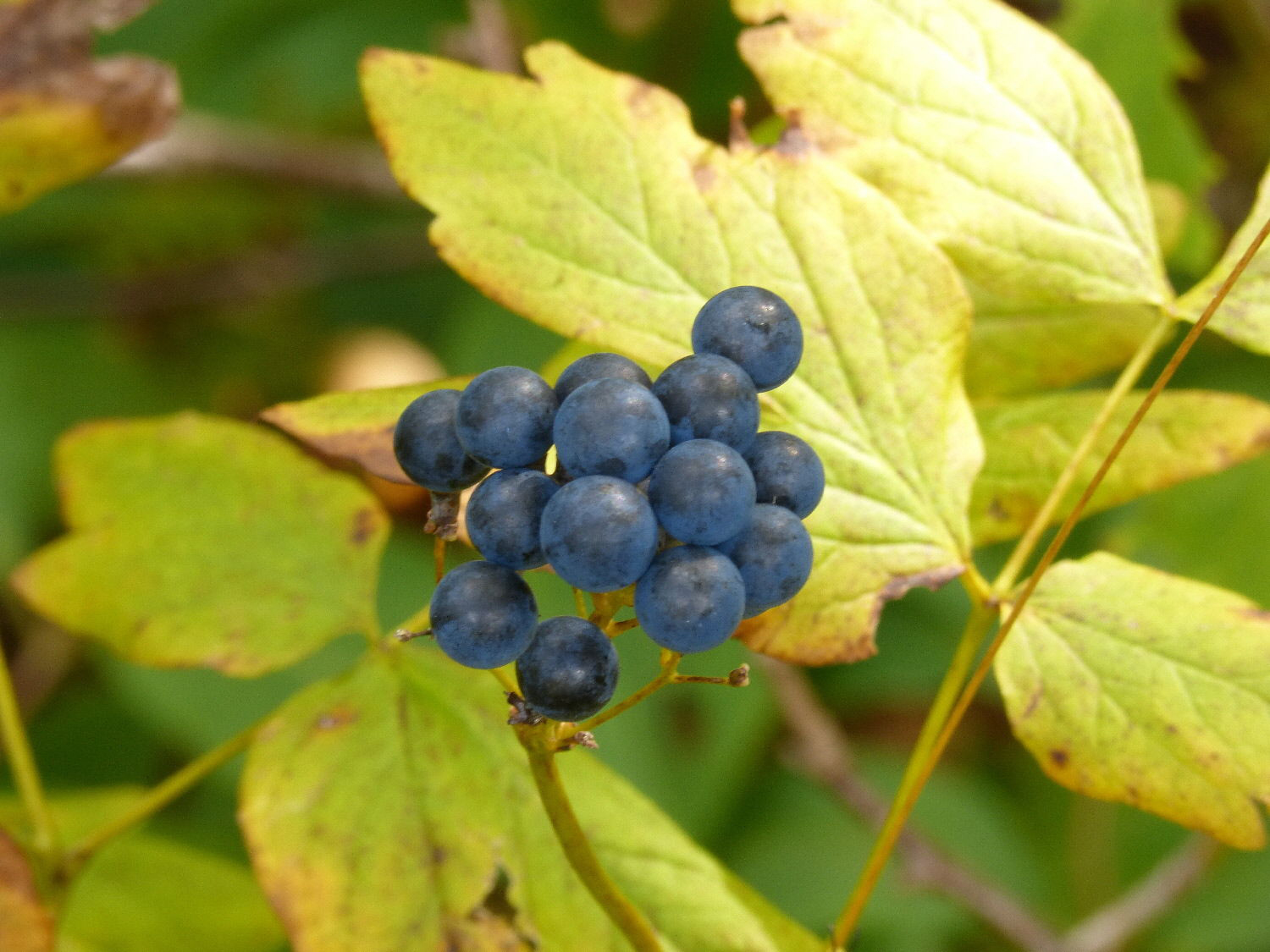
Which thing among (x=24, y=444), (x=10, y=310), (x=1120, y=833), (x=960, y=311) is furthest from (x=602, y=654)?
(x=10, y=310)

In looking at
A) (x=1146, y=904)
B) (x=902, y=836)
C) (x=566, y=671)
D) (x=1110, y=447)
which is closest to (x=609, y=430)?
(x=566, y=671)

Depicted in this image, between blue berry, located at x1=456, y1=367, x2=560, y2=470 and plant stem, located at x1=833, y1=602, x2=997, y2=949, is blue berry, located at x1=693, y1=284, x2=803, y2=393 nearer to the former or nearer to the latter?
blue berry, located at x1=456, y1=367, x2=560, y2=470

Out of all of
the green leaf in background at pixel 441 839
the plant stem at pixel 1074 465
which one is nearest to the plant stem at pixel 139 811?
the green leaf in background at pixel 441 839

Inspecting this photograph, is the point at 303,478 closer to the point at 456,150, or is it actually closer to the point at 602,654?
the point at 456,150

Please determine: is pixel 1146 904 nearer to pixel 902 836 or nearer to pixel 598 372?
pixel 902 836

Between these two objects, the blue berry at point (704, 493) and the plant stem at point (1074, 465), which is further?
the plant stem at point (1074, 465)

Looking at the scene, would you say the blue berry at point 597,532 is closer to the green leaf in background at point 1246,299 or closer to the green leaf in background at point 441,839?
the green leaf in background at point 441,839

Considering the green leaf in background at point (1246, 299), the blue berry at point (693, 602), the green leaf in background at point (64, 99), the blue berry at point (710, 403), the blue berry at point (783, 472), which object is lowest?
the green leaf in background at point (64, 99)
